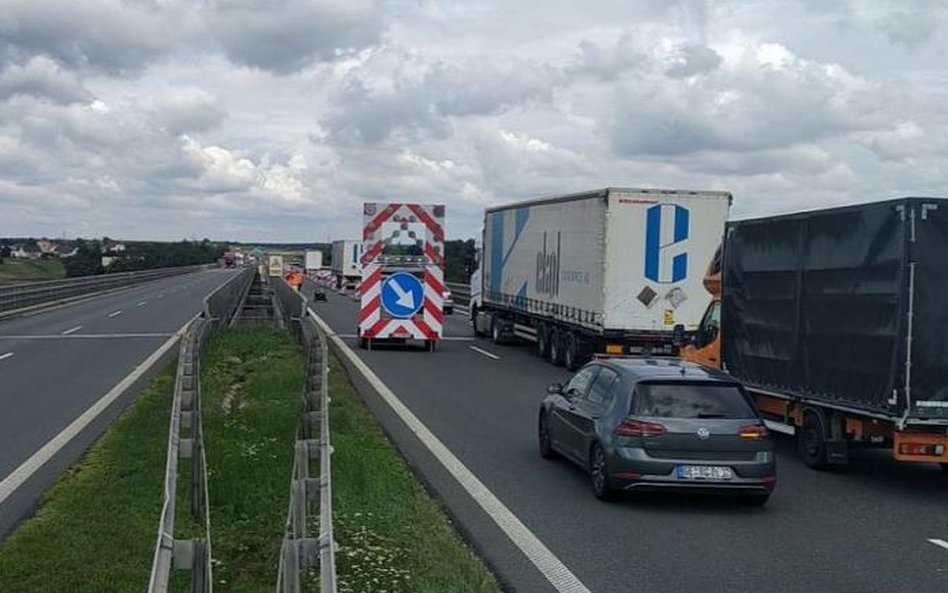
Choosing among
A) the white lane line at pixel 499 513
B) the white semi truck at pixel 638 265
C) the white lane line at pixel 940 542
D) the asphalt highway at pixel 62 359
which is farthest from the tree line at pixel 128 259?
the white lane line at pixel 940 542

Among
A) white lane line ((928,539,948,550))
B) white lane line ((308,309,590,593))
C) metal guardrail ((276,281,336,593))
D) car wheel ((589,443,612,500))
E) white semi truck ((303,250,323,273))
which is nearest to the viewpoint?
metal guardrail ((276,281,336,593))

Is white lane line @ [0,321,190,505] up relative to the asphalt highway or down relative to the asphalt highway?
up

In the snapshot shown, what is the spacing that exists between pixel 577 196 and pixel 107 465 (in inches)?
611

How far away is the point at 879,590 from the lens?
28.6ft

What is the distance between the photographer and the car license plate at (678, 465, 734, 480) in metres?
11.7

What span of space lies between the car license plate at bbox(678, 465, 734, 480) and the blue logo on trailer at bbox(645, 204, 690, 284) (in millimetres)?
13281

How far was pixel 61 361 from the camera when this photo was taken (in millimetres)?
25797

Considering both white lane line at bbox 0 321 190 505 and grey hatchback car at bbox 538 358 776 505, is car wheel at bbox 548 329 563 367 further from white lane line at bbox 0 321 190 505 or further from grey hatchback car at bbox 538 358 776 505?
grey hatchback car at bbox 538 358 776 505

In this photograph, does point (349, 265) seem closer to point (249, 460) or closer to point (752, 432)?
point (249, 460)

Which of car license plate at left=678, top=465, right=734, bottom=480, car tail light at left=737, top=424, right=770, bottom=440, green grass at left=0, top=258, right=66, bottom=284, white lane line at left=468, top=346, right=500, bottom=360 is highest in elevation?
car tail light at left=737, top=424, right=770, bottom=440

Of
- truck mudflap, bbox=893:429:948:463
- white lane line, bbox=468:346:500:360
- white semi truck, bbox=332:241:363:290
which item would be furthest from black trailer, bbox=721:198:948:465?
white semi truck, bbox=332:241:363:290

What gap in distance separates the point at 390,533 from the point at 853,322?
6491mm

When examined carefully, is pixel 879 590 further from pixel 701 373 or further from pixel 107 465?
pixel 107 465

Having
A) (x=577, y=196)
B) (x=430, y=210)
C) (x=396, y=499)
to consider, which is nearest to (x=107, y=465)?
(x=396, y=499)
